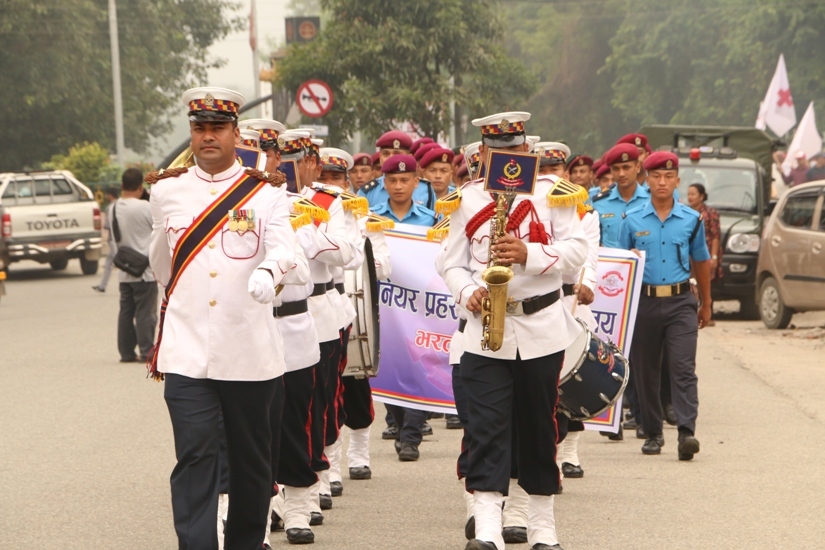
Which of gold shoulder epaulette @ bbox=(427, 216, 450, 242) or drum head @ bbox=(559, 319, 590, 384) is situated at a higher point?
gold shoulder epaulette @ bbox=(427, 216, 450, 242)

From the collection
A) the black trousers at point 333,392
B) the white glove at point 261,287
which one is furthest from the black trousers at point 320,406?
the white glove at point 261,287

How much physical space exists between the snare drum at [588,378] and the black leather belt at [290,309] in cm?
132

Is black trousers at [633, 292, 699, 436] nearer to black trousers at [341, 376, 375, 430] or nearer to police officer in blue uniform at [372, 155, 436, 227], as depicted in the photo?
police officer in blue uniform at [372, 155, 436, 227]

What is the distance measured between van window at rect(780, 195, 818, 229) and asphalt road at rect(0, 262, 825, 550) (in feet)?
11.4

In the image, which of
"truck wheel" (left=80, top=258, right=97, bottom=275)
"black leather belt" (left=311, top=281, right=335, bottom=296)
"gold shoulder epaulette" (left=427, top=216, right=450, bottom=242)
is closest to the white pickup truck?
"truck wheel" (left=80, top=258, right=97, bottom=275)

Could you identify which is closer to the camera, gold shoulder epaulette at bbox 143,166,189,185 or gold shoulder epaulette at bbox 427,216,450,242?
gold shoulder epaulette at bbox 143,166,189,185

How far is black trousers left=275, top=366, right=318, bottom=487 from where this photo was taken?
23.0 feet

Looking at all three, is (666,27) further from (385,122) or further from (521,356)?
(521,356)

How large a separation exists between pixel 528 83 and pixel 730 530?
25.7m

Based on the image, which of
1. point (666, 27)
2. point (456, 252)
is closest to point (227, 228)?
point (456, 252)

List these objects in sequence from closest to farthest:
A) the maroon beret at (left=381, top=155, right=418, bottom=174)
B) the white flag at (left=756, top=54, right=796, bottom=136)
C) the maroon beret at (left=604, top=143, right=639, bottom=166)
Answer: the maroon beret at (left=381, top=155, right=418, bottom=174), the maroon beret at (left=604, top=143, right=639, bottom=166), the white flag at (left=756, top=54, right=796, bottom=136)

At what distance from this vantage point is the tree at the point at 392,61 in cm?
2795

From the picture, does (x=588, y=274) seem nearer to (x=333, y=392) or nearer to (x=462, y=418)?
(x=462, y=418)

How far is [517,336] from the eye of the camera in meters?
6.55
